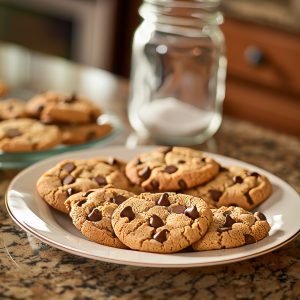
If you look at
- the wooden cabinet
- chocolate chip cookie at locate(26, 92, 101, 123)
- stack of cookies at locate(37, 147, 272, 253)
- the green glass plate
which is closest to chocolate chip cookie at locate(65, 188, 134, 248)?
stack of cookies at locate(37, 147, 272, 253)

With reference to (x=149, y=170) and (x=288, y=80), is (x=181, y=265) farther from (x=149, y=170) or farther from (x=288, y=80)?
(x=288, y=80)

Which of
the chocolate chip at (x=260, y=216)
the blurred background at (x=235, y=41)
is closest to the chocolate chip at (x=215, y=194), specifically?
the chocolate chip at (x=260, y=216)

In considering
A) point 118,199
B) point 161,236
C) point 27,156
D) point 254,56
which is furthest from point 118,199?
point 254,56

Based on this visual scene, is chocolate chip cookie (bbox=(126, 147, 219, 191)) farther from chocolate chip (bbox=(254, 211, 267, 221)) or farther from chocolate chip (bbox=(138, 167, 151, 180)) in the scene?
chocolate chip (bbox=(254, 211, 267, 221))

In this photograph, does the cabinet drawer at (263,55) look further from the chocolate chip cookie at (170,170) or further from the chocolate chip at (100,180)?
the chocolate chip at (100,180)

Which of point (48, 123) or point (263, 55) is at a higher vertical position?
point (48, 123)

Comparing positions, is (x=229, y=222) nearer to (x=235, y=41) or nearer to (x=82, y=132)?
(x=82, y=132)

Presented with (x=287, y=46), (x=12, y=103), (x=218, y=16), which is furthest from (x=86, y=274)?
(x=287, y=46)
